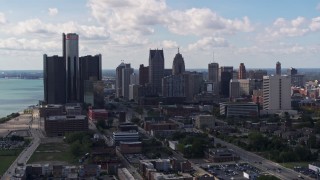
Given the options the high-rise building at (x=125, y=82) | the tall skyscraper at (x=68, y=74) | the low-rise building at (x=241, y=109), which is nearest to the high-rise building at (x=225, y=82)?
the high-rise building at (x=125, y=82)

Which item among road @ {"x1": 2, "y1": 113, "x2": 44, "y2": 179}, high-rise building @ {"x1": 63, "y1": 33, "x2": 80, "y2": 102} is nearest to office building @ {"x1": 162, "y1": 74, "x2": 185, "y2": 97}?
high-rise building @ {"x1": 63, "y1": 33, "x2": 80, "y2": 102}

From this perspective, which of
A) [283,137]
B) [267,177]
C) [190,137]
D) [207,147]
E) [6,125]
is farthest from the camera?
[6,125]

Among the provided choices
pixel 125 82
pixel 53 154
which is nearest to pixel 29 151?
pixel 53 154

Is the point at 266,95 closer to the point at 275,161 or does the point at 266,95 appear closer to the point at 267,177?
the point at 275,161

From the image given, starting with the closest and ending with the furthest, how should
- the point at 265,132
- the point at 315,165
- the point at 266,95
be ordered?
the point at 315,165 → the point at 265,132 → the point at 266,95

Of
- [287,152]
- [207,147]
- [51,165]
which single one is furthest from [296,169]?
[51,165]

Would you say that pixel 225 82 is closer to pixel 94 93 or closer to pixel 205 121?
pixel 94 93

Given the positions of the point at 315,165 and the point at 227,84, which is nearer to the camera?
the point at 315,165
